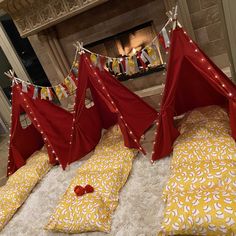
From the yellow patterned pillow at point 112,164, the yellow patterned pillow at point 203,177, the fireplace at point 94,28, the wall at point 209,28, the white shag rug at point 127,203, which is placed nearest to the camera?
the yellow patterned pillow at point 203,177

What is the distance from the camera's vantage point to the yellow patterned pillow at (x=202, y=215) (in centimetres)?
152

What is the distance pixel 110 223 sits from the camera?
212cm

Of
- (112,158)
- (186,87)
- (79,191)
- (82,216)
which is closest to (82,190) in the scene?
(79,191)

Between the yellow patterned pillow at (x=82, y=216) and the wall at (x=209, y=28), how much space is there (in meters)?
2.23

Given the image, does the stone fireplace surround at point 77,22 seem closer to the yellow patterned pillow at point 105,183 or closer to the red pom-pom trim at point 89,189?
the yellow patterned pillow at point 105,183

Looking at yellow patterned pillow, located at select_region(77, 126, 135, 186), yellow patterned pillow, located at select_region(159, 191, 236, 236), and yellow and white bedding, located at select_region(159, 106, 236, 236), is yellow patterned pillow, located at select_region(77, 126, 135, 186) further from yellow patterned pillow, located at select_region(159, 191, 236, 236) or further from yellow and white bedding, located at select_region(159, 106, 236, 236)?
yellow patterned pillow, located at select_region(159, 191, 236, 236)

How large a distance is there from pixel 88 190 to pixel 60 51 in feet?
7.85

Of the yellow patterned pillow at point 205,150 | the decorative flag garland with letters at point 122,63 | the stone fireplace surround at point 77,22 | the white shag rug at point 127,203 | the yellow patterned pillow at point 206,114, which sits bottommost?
the white shag rug at point 127,203

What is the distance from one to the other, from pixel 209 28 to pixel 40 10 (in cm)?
219

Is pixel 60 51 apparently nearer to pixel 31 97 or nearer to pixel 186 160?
pixel 31 97

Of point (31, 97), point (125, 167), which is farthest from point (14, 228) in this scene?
point (31, 97)

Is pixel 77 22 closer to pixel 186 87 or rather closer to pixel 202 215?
pixel 186 87

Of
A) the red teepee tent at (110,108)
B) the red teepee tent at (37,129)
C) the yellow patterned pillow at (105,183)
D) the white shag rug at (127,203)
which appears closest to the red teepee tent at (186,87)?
the white shag rug at (127,203)

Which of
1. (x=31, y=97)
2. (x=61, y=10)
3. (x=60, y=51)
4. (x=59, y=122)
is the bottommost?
(x=59, y=122)
